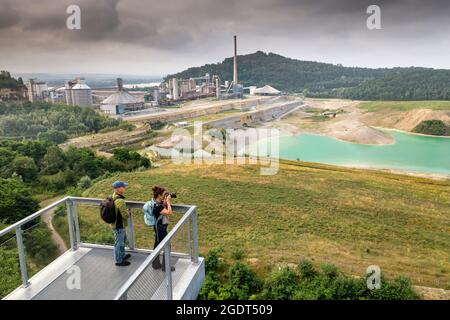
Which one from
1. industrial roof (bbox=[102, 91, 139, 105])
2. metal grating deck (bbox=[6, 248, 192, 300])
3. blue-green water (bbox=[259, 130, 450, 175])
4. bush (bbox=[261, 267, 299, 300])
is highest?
industrial roof (bbox=[102, 91, 139, 105])

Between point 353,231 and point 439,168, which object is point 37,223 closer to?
point 353,231

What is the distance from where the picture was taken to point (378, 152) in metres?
35.0

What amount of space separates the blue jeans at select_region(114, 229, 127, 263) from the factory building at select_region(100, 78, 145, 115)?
47780mm

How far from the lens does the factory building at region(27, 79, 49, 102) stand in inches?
1951

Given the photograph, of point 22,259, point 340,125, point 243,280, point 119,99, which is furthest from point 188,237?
point 119,99

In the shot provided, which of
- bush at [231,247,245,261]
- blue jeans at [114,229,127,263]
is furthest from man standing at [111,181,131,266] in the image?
bush at [231,247,245,261]

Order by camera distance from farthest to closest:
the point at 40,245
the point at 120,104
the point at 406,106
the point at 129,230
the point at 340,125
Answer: the point at 406,106
the point at 120,104
the point at 340,125
the point at 40,245
the point at 129,230

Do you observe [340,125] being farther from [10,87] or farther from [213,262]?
[213,262]

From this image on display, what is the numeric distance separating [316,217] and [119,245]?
9.79 metres

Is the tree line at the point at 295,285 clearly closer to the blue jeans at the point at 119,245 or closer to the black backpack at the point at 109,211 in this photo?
the blue jeans at the point at 119,245

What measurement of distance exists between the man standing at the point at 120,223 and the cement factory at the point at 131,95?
4455cm

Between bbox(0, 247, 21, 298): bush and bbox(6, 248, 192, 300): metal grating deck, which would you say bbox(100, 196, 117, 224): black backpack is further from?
bbox(0, 247, 21, 298): bush
